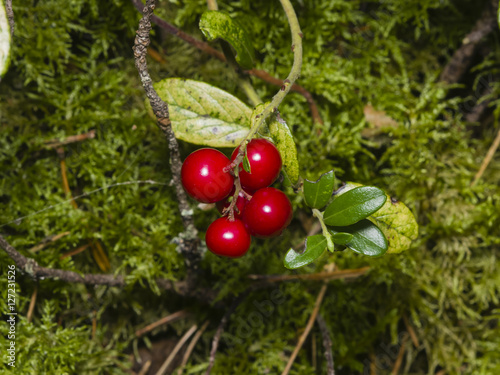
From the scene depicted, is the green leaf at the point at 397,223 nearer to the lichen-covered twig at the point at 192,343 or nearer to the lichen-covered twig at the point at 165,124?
the lichen-covered twig at the point at 165,124

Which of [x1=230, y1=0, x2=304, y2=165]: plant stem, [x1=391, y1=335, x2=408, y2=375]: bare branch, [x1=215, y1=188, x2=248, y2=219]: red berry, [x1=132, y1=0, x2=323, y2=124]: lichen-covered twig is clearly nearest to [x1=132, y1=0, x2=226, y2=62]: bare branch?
[x1=132, y1=0, x2=323, y2=124]: lichen-covered twig

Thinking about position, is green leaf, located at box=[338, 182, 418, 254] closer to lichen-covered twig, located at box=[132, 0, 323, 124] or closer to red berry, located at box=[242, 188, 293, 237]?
red berry, located at box=[242, 188, 293, 237]

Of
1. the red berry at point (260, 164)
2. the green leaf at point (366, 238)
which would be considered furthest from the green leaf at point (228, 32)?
the green leaf at point (366, 238)

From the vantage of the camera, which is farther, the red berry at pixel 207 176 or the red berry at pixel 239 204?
the red berry at pixel 239 204

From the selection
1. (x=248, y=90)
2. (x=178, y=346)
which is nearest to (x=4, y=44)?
(x=248, y=90)

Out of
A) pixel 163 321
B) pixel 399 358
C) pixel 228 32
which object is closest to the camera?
pixel 228 32

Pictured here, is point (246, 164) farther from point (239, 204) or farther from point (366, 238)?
point (366, 238)
